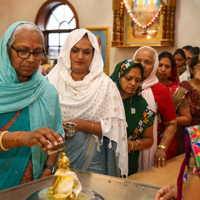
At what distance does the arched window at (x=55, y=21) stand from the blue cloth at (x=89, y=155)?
5.79 m

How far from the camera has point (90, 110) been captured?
7.09 ft

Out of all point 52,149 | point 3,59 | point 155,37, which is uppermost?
point 155,37

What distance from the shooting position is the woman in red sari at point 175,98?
2852 millimetres

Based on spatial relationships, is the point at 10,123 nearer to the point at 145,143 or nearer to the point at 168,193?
the point at 168,193

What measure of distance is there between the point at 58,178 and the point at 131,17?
572 cm

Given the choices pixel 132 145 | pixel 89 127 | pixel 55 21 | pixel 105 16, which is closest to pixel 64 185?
pixel 89 127

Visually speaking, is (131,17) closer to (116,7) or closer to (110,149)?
(116,7)

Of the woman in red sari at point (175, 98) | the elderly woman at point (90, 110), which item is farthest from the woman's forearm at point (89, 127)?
the woman in red sari at point (175, 98)

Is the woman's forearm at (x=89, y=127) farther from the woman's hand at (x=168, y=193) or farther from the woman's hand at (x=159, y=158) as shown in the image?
the woman's hand at (x=168, y=193)

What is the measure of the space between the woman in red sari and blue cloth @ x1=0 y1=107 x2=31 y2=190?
59.4 inches

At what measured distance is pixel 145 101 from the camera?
246cm

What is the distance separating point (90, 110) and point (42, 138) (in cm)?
92

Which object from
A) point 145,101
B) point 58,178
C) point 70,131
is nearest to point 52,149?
point 58,178

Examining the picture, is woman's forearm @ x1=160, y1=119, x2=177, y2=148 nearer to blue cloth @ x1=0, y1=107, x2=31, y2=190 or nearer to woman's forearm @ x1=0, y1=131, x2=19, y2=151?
blue cloth @ x1=0, y1=107, x2=31, y2=190
